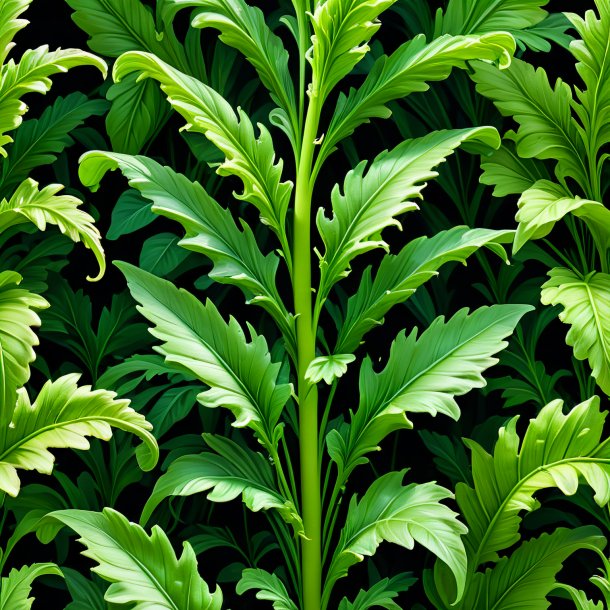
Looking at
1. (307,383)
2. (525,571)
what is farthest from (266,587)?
(525,571)

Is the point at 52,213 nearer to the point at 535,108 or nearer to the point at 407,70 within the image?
the point at 407,70

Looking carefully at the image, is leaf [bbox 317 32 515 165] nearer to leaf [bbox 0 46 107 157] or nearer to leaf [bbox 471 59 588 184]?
leaf [bbox 471 59 588 184]

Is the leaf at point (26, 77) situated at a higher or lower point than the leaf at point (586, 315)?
higher

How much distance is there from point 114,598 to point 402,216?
0.83 meters

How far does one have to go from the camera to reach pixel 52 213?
132 cm

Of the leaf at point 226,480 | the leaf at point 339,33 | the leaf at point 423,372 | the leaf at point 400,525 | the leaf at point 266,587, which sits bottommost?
the leaf at point 266,587

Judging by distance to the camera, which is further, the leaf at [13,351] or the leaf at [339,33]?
the leaf at [339,33]

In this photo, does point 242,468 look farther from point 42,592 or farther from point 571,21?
point 571,21

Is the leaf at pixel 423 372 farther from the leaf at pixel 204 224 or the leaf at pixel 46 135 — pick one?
the leaf at pixel 46 135

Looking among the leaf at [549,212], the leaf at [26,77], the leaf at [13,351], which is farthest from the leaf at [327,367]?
the leaf at [26,77]

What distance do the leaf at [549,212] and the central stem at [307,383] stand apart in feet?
1.13

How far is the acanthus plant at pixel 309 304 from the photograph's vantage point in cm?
140

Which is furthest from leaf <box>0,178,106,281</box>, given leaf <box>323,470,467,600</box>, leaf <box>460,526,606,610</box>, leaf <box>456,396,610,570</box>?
leaf <box>460,526,606,610</box>

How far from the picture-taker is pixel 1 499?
145 centimetres
